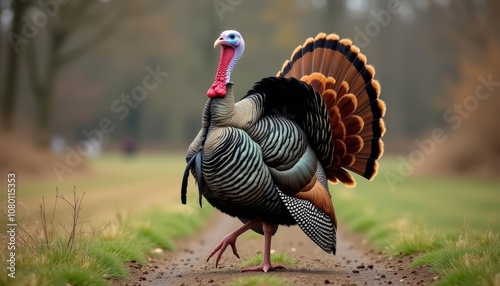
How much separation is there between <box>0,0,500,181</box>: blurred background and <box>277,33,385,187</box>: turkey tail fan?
16134 millimetres

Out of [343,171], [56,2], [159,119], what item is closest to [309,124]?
[343,171]

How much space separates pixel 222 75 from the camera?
734 centimetres

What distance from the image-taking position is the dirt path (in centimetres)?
733

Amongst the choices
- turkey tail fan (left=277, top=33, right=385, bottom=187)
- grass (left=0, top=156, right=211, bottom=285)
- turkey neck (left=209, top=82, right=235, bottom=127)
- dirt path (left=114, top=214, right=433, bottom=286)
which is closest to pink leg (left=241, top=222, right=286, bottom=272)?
dirt path (left=114, top=214, right=433, bottom=286)

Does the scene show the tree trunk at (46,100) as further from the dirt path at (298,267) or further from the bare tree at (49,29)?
the dirt path at (298,267)

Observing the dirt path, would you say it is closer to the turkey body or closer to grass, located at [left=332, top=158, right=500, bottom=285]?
grass, located at [left=332, top=158, right=500, bottom=285]

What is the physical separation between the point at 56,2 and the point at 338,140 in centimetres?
2089

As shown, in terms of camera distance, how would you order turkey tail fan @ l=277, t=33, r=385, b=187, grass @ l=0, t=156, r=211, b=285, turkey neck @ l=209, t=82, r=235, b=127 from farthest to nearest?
1. turkey tail fan @ l=277, t=33, r=385, b=187
2. turkey neck @ l=209, t=82, r=235, b=127
3. grass @ l=0, t=156, r=211, b=285

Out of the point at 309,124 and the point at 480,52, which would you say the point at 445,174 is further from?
the point at 309,124

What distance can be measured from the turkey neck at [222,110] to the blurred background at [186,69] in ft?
54.3

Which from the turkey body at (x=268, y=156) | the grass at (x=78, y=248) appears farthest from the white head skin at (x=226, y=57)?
the grass at (x=78, y=248)

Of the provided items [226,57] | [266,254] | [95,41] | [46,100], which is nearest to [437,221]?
[266,254]

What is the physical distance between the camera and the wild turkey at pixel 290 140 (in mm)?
6996

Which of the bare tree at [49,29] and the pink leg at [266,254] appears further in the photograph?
the bare tree at [49,29]
